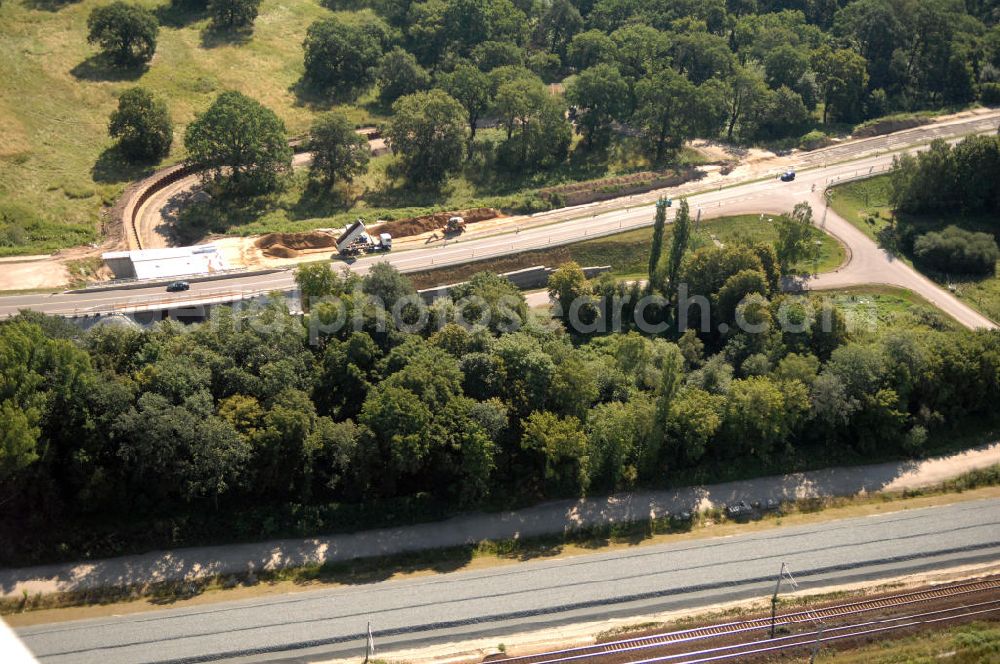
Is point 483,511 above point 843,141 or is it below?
below

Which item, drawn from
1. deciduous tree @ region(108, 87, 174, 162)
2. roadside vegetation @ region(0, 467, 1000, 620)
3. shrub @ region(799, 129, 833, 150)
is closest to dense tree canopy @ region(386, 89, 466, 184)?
deciduous tree @ region(108, 87, 174, 162)

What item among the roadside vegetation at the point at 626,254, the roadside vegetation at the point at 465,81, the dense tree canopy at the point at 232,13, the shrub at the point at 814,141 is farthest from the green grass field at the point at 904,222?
the dense tree canopy at the point at 232,13

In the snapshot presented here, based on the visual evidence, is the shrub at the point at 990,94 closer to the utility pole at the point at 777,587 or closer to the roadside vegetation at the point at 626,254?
the roadside vegetation at the point at 626,254

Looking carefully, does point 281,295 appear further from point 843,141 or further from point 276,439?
point 843,141

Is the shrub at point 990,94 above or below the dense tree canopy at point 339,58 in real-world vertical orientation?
below

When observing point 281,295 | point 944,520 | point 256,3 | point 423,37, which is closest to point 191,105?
point 256,3

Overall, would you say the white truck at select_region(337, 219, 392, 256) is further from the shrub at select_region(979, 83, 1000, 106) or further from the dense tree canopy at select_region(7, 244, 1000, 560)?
the shrub at select_region(979, 83, 1000, 106)

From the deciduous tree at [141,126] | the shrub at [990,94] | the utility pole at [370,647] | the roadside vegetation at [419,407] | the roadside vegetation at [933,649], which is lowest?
the roadside vegetation at [933,649]

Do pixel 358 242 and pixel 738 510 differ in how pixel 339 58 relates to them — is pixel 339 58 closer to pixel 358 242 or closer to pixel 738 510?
pixel 358 242
